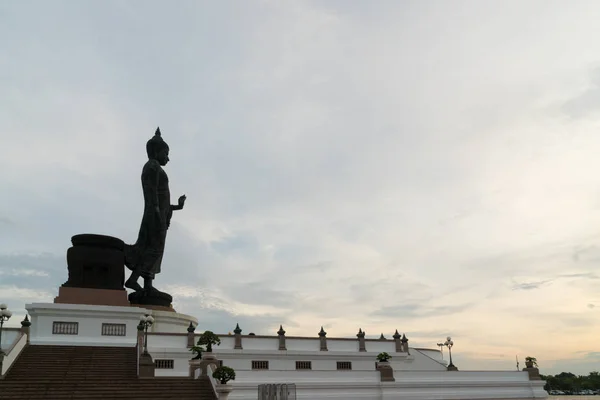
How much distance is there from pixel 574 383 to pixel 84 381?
425 ft

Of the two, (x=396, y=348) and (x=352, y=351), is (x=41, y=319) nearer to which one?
(x=352, y=351)

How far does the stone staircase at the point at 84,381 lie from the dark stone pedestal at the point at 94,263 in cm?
861

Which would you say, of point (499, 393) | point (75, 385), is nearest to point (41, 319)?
point (75, 385)

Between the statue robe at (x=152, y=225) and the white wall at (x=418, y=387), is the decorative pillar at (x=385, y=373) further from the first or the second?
the statue robe at (x=152, y=225)

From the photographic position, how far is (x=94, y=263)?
4284cm

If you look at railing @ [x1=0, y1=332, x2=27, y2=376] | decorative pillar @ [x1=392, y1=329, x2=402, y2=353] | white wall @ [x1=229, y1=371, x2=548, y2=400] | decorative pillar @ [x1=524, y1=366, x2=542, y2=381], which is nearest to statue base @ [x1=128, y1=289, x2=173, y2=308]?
railing @ [x1=0, y1=332, x2=27, y2=376]

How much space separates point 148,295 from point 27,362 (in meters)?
15.1

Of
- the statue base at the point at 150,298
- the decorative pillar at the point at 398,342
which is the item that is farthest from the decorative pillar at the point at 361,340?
the statue base at the point at 150,298

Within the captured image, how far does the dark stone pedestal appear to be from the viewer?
42.3m

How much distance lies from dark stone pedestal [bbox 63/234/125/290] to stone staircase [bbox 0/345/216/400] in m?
8.61

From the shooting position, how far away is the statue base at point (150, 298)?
1789 inches

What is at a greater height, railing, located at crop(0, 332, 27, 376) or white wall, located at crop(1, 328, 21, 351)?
white wall, located at crop(1, 328, 21, 351)

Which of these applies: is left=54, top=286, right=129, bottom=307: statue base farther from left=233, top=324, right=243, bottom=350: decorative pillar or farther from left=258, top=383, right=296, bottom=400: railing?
left=258, top=383, right=296, bottom=400: railing

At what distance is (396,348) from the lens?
47219 mm
